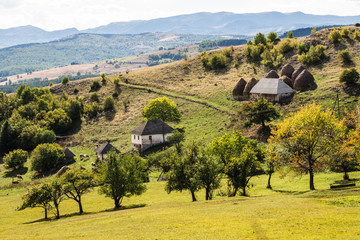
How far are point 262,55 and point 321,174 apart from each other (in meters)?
83.7

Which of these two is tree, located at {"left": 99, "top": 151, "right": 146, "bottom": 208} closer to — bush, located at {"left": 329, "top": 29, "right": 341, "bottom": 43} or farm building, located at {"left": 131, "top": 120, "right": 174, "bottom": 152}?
farm building, located at {"left": 131, "top": 120, "right": 174, "bottom": 152}

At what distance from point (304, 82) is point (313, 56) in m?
25.5

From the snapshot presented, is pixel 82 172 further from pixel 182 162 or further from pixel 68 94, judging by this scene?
pixel 68 94

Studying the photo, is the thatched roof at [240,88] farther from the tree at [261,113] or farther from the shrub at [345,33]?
the shrub at [345,33]

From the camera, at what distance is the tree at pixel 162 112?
104m

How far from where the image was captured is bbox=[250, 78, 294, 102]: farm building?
3629 inches

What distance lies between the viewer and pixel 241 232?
27984 mm

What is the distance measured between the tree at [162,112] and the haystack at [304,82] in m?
36.8

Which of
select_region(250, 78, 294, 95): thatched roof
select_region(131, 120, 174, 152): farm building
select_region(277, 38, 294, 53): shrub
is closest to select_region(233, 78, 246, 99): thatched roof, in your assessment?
select_region(250, 78, 294, 95): thatched roof

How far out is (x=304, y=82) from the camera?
9419 centimetres

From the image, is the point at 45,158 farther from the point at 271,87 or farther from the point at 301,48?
the point at 301,48

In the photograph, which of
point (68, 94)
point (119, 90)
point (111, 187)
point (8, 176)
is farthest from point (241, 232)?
point (68, 94)

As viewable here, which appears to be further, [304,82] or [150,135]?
[304,82]

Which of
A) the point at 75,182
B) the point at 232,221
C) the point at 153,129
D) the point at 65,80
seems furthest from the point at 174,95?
the point at 232,221
